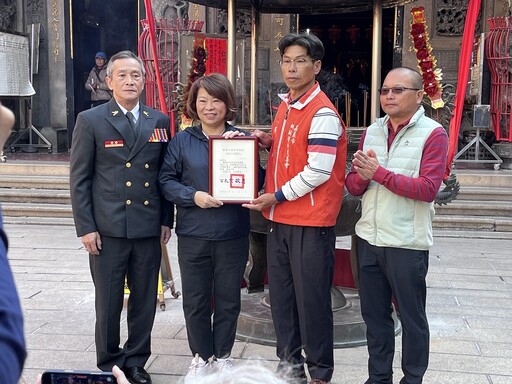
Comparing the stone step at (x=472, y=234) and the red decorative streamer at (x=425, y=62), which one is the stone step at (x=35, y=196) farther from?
the red decorative streamer at (x=425, y=62)

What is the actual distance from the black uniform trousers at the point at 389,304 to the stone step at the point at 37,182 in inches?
236

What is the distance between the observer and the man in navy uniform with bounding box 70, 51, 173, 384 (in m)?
3.07

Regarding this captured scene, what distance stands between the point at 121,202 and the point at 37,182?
5659mm

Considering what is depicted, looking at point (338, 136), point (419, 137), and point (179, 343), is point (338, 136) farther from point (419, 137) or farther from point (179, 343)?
point (179, 343)

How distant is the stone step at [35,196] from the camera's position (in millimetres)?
7957

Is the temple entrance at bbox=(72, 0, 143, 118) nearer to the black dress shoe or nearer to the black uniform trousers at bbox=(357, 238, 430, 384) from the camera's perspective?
the black dress shoe

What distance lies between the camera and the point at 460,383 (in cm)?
323

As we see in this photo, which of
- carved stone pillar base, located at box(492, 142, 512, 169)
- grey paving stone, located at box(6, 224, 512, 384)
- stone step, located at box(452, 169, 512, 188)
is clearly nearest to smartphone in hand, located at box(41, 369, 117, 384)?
grey paving stone, located at box(6, 224, 512, 384)

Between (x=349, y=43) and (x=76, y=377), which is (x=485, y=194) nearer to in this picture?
(x=349, y=43)

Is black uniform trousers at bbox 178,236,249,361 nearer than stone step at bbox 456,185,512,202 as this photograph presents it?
Yes

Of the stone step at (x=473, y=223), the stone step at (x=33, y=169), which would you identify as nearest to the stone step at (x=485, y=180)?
the stone step at (x=473, y=223)

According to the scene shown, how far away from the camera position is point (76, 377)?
1211mm

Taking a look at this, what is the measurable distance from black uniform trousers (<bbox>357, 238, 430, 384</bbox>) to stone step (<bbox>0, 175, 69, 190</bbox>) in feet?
19.6

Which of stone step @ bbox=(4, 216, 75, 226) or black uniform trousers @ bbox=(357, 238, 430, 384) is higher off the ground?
black uniform trousers @ bbox=(357, 238, 430, 384)
